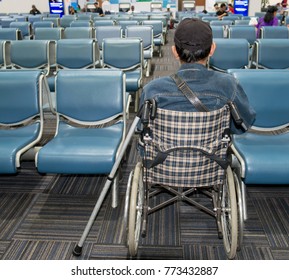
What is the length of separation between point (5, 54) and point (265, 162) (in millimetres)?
3296

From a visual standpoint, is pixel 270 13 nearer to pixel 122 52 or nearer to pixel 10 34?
pixel 122 52

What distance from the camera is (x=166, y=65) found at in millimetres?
6840

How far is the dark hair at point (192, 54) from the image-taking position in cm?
155

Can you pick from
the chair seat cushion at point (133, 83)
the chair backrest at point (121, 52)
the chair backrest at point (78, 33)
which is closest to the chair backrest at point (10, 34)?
the chair backrest at point (78, 33)

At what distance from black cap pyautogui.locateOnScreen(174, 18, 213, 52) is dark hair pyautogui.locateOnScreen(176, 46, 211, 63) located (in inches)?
0.5

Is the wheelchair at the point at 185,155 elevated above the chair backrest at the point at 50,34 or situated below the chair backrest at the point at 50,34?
below

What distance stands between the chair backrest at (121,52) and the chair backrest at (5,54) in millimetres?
1135

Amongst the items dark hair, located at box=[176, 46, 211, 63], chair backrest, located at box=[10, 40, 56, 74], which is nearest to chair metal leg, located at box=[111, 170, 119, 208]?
dark hair, located at box=[176, 46, 211, 63]

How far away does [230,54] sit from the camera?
12.9ft

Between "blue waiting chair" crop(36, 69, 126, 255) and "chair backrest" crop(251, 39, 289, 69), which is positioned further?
"chair backrest" crop(251, 39, 289, 69)

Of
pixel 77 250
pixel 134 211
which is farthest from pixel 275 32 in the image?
pixel 77 250

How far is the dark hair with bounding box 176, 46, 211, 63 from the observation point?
5.08 feet

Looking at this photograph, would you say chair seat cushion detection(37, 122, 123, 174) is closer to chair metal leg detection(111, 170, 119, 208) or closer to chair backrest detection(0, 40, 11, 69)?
chair metal leg detection(111, 170, 119, 208)

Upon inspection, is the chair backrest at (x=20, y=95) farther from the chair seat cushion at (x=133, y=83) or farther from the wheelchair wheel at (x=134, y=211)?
the chair seat cushion at (x=133, y=83)
